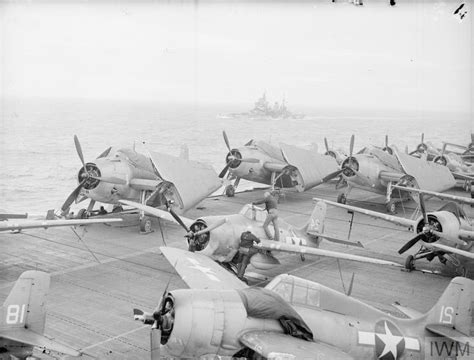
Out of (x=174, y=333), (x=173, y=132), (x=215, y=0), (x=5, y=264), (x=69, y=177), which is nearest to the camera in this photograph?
(x=174, y=333)

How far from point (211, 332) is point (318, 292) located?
2107 millimetres

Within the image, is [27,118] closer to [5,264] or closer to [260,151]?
[260,151]

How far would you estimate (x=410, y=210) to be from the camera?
2575 centimetres

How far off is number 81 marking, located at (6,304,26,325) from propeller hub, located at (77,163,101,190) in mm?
11408

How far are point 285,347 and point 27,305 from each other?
3801 millimetres

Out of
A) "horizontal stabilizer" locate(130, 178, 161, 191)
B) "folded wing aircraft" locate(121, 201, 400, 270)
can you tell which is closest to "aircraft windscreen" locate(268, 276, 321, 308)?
"folded wing aircraft" locate(121, 201, 400, 270)

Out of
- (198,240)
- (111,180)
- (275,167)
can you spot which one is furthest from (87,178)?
(275,167)

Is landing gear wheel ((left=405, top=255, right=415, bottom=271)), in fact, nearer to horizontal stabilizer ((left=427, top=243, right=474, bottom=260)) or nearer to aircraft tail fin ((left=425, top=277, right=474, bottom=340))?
horizontal stabilizer ((left=427, top=243, right=474, bottom=260))

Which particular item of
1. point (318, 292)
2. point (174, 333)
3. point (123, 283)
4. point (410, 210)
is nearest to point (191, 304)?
point (174, 333)

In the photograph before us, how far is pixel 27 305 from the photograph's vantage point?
807 centimetres

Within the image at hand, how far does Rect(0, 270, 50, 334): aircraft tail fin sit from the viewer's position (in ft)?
26.0

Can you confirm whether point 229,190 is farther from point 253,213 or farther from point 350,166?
point 253,213

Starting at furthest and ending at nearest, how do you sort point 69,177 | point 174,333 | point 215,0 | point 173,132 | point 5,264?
point 173,132
point 69,177
point 215,0
point 5,264
point 174,333

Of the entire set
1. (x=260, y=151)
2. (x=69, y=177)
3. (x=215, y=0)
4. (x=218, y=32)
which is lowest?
(x=69, y=177)
